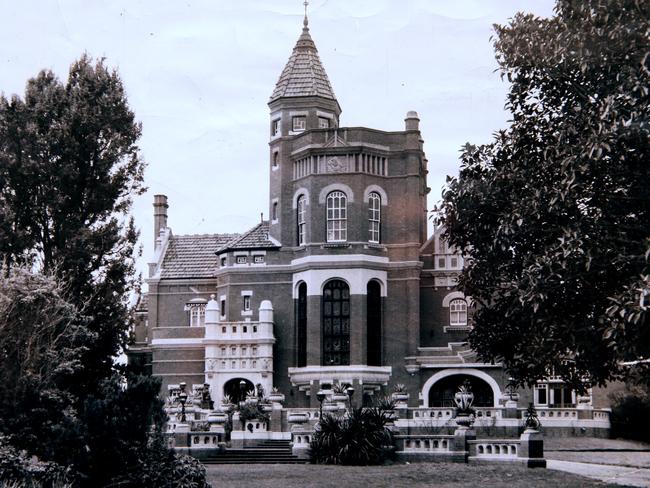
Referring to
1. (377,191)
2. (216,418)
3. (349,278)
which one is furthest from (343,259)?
(216,418)

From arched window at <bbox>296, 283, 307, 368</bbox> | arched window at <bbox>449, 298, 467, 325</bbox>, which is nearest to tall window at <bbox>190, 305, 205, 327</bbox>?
arched window at <bbox>296, 283, 307, 368</bbox>

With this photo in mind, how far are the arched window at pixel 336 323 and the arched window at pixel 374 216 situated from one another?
117 inches

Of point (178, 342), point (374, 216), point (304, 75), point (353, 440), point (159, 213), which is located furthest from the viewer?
point (159, 213)

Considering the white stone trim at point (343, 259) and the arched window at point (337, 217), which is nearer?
the white stone trim at point (343, 259)

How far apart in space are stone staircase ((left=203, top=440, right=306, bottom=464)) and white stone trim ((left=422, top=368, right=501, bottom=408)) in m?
14.7

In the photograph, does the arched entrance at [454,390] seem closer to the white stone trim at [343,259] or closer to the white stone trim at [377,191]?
the white stone trim at [343,259]

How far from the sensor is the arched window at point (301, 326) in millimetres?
52062

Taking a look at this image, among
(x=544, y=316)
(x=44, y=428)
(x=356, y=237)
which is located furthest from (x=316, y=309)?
(x=544, y=316)

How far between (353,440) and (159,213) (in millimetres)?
31869

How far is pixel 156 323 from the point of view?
56.4 metres

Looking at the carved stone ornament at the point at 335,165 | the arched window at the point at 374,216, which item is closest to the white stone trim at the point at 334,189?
the carved stone ornament at the point at 335,165

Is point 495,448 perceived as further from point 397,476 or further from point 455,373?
point 455,373

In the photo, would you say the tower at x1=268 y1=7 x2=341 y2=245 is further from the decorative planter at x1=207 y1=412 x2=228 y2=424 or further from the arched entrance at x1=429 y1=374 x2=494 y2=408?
the decorative planter at x1=207 y1=412 x2=228 y2=424

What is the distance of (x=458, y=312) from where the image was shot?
52.6 m
